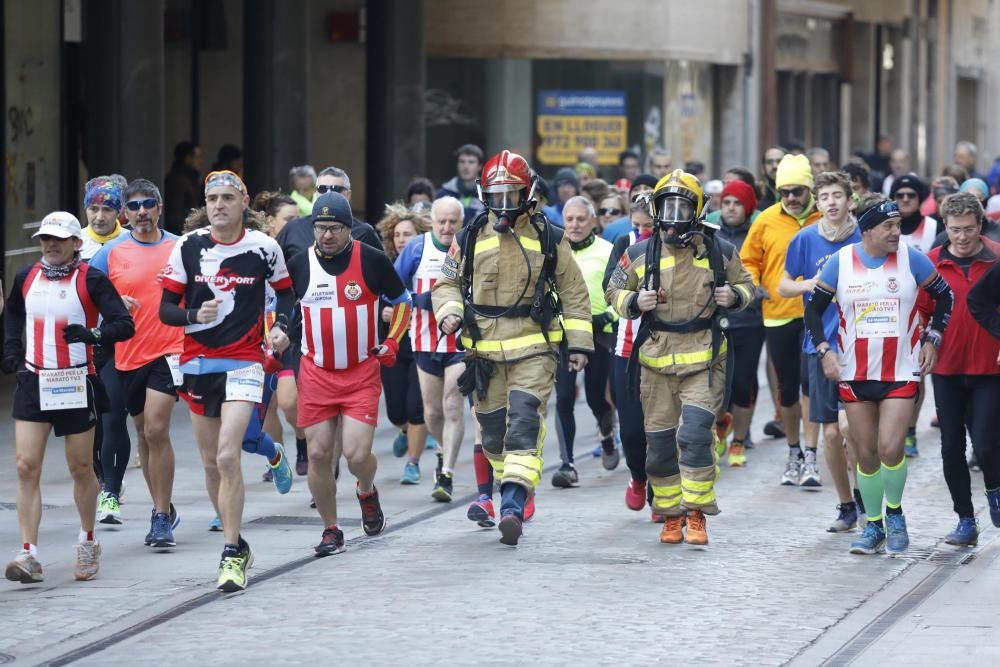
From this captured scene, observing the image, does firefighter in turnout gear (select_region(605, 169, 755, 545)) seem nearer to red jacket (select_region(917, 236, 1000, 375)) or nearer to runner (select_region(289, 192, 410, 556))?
red jacket (select_region(917, 236, 1000, 375))

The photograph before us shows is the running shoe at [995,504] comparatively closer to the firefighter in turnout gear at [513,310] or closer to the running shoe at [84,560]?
the firefighter in turnout gear at [513,310]

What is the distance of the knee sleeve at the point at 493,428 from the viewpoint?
10641mm

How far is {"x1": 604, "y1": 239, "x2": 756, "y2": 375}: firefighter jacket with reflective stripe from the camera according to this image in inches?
411

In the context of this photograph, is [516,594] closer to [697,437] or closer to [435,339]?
[697,437]

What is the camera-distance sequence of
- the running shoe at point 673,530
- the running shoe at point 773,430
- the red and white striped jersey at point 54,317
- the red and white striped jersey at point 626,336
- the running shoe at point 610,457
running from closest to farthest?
the red and white striped jersey at point 54,317 < the running shoe at point 673,530 < the red and white striped jersey at point 626,336 < the running shoe at point 610,457 < the running shoe at point 773,430

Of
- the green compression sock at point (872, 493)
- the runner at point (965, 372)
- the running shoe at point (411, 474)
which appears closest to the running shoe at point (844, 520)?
the runner at point (965, 372)

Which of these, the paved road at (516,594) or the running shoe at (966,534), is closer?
the paved road at (516,594)

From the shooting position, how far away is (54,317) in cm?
948

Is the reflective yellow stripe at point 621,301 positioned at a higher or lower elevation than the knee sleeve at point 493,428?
higher

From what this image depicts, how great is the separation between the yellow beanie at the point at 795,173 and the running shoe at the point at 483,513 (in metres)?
3.39

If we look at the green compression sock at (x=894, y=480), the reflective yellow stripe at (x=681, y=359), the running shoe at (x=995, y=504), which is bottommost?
the running shoe at (x=995, y=504)

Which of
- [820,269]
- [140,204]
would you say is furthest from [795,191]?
[140,204]

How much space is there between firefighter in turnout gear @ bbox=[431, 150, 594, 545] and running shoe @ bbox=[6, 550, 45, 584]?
2403 millimetres

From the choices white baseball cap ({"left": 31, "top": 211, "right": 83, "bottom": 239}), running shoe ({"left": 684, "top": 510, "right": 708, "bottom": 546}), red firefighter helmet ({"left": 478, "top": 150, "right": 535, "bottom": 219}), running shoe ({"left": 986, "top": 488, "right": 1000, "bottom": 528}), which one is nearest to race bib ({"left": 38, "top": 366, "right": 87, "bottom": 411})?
white baseball cap ({"left": 31, "top": 211, "right": 83, "bottom": 239})
